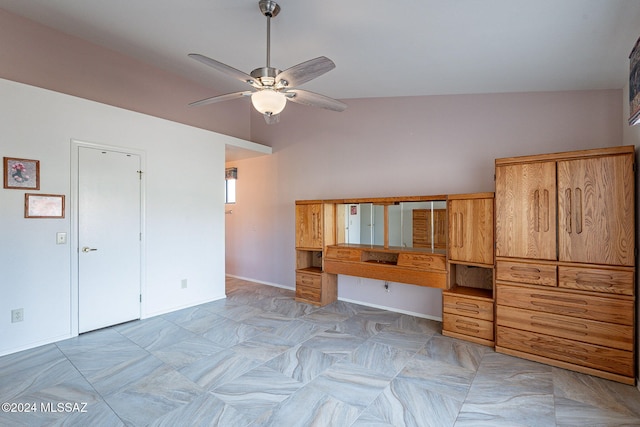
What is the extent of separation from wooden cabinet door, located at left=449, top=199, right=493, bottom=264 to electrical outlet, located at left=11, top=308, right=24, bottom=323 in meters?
4.57

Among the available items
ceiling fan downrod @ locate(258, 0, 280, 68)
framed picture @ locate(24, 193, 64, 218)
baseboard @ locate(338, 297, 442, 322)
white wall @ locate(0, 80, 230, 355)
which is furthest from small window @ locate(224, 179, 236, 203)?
ceiling fan downrod @ locate(258, 0, 280, 68)

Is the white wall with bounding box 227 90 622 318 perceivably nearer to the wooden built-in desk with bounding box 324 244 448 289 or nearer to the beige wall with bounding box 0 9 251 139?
the wooden built-in desk with bounding box 324 244 448 289

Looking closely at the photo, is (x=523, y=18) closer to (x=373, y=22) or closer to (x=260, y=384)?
(x=373, y=22)

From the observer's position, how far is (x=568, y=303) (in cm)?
273

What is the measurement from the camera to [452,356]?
2988mm

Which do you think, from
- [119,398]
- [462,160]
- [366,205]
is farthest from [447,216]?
[119,398]

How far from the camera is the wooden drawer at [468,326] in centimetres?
322

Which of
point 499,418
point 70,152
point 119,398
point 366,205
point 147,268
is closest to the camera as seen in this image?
point 499,418

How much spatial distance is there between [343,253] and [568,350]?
2633 millimetres

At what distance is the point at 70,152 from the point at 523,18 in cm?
449

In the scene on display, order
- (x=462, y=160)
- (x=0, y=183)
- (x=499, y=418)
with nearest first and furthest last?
(x=499, y=418) < (x=0, y=183) < (x=462, y=160)

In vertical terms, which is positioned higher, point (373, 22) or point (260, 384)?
point (373, 22)

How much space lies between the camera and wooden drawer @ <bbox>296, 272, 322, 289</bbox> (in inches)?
183

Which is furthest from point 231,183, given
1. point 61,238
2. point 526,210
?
point 526,210
